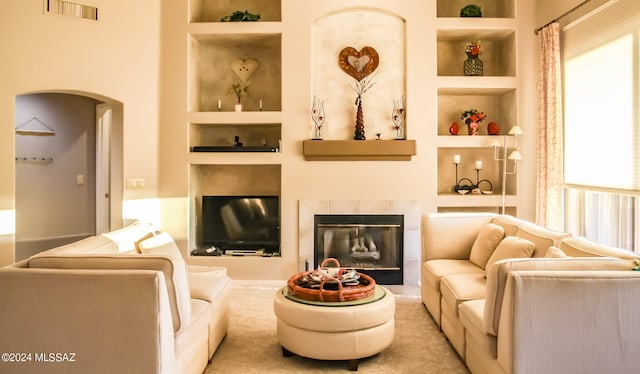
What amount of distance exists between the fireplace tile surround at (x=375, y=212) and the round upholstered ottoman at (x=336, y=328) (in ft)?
7.30

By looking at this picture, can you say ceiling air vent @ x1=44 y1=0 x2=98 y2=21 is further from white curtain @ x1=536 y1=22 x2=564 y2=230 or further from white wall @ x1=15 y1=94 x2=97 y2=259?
white curtain @ x1=536 y1=22 x2=564 y2=230

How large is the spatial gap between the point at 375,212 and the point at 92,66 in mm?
3461

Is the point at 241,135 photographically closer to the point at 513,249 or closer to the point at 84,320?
the point at 513,249

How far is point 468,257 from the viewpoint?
4.37m

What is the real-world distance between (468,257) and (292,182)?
6.93ft

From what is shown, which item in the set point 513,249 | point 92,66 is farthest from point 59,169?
point 513,249

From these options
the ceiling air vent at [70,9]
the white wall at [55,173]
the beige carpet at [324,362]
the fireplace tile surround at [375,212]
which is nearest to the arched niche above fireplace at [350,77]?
the fireplace tile surround at [375,212]

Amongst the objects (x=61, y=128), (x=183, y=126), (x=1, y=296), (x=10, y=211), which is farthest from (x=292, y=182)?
(x=61, y=128)

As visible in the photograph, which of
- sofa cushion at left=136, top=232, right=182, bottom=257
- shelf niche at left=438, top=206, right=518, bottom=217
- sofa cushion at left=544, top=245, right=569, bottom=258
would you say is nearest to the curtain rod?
shelf niche at left=438, top=206, right=518, bottom=217

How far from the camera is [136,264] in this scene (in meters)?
2.36

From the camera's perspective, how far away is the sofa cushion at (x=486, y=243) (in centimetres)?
386

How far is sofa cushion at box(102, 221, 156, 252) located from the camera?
3070 mm

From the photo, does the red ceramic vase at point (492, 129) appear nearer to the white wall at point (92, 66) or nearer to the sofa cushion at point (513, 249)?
the sofa cushion at point (513, 249)

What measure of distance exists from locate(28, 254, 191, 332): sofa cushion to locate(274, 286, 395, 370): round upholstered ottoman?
837 mm
